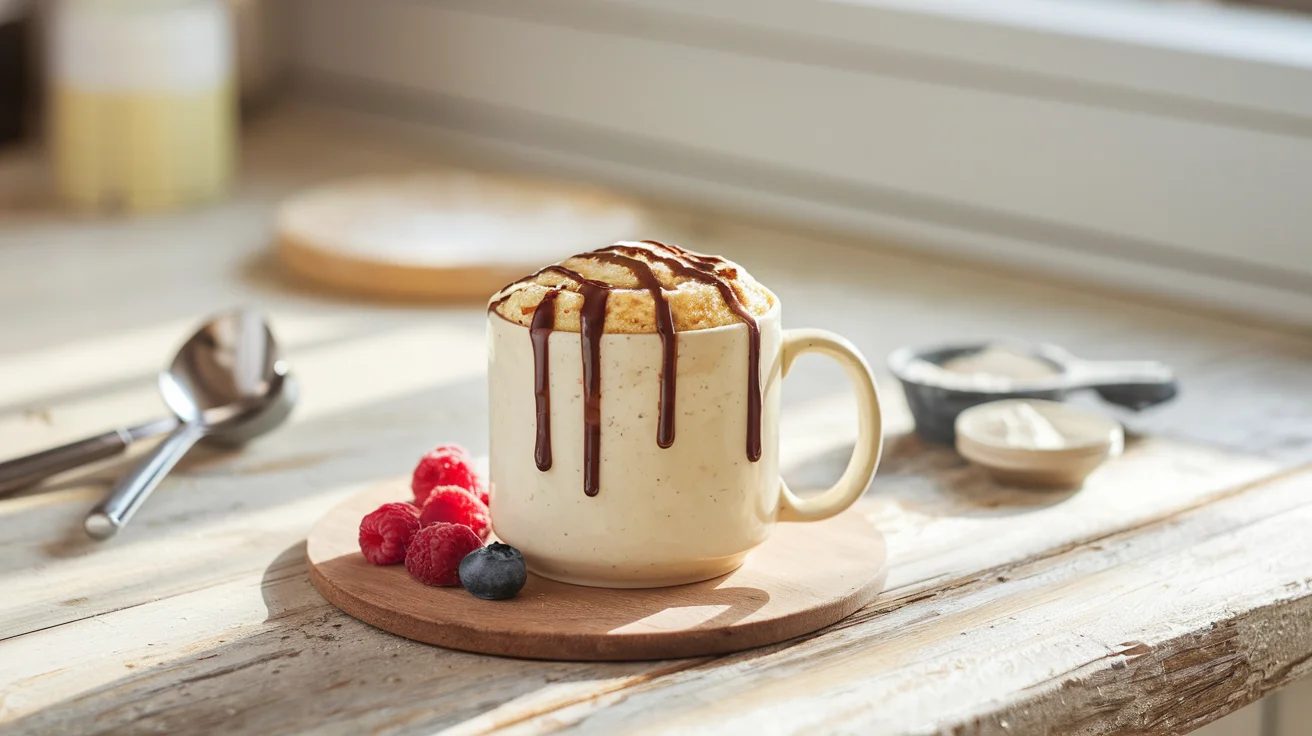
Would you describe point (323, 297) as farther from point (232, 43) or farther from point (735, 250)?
point (232, 43)

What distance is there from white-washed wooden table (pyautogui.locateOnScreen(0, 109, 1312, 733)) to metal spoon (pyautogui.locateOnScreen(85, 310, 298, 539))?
2 cm

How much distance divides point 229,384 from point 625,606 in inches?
16.4

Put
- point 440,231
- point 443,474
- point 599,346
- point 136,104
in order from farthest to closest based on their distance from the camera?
point 136,104, point 440,231, point 443,474, point 599,346

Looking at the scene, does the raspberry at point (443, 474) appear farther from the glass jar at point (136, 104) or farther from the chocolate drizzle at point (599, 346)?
the glass jar at point (136, 104)

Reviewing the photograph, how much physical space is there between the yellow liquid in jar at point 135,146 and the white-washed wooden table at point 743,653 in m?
0.35

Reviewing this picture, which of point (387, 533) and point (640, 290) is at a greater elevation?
point (640, 290)

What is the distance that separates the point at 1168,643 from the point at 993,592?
93 millimetres

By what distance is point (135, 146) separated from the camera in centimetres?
174

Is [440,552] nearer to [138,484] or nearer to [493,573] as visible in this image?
[493,573]

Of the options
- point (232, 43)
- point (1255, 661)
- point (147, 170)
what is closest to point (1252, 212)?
point (1255, 661)

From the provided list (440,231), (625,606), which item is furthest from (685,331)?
(440,231)

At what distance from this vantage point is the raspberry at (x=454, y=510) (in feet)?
2.55

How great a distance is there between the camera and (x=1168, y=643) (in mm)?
721

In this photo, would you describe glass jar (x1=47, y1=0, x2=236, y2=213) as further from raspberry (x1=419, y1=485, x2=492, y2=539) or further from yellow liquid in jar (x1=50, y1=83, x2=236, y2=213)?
raspberry (x1=419, y1=485, x2=492, y2=539)
